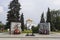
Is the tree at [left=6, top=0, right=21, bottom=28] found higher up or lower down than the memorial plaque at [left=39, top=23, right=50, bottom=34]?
higher up

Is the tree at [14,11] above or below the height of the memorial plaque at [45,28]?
above

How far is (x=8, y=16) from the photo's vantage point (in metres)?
35.9

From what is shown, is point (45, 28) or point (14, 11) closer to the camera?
point (45, 28)

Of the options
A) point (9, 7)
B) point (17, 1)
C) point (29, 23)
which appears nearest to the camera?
point (17, 1)

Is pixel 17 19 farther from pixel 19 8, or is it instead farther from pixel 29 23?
pixel 29 23

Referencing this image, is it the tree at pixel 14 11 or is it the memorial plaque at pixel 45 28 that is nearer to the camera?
the memorial plaque at pixel 45 28

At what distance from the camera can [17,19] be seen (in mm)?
34812

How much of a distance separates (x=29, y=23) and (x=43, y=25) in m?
34.8

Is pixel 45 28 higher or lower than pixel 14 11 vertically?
lower

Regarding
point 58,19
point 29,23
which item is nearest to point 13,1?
point 58,19

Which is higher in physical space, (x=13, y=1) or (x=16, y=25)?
(x=13, y=1)

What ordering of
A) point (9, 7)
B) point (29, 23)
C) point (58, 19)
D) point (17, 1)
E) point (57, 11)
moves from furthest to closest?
point (29, 23) → point (57, 11) → point (58, 19) → point (9, 7) → point (17, 1)

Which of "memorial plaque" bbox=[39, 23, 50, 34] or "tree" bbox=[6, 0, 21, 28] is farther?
"tree" bbox=[6, 0, 21, 28]

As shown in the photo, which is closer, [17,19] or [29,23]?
[17,19]
